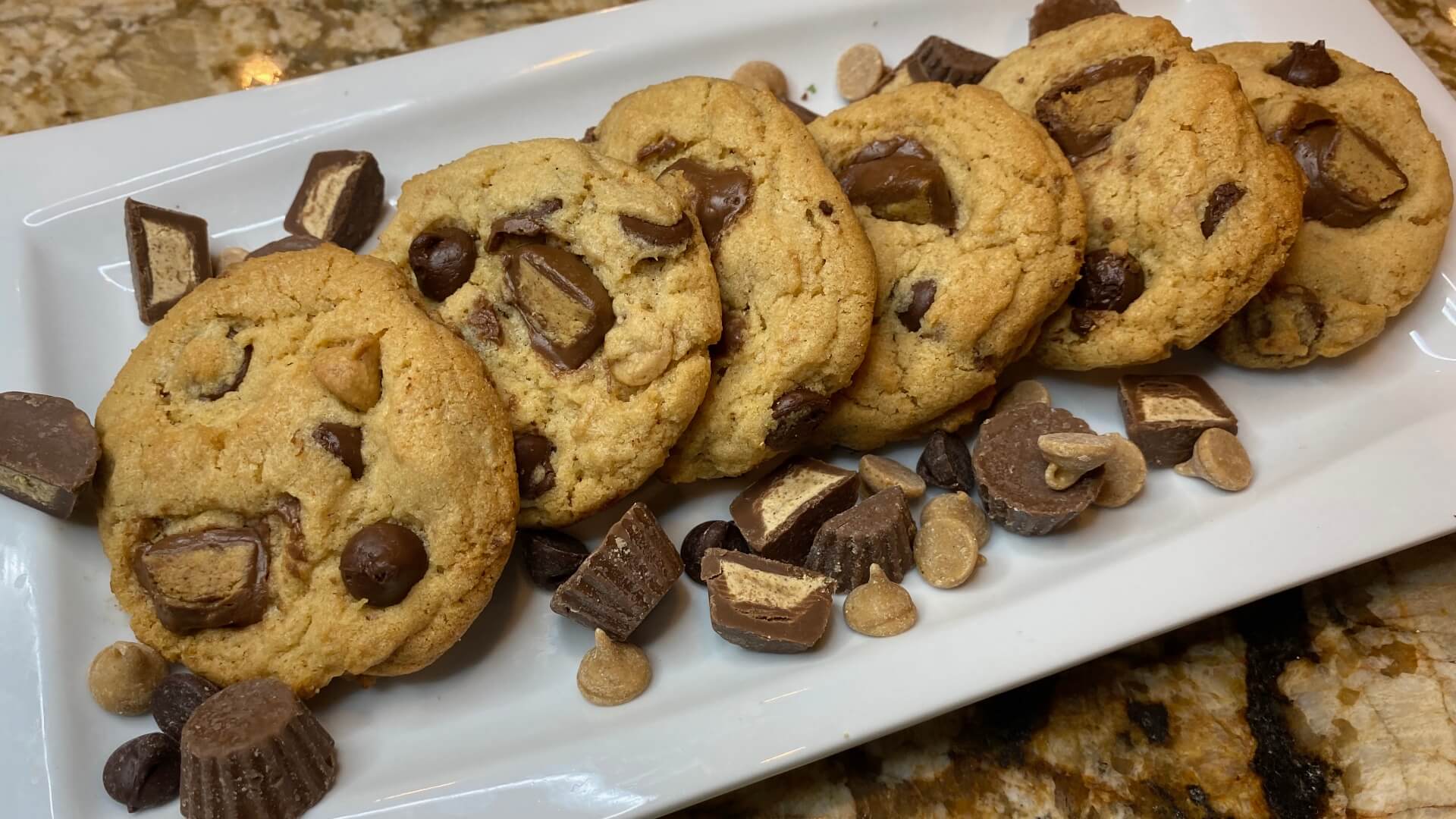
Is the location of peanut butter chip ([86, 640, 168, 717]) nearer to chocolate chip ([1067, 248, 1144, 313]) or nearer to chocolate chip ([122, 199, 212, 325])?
chocolate chip ([122, 199, 212, 325])

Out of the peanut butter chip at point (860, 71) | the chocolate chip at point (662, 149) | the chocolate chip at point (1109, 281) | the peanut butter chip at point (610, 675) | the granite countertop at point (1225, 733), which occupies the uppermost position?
the chocolate chip at point (662, 149)

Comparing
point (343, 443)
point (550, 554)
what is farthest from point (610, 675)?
point (343, 443)

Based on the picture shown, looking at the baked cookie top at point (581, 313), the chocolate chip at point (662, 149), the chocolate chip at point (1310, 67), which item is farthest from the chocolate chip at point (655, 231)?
the chocolate chip at point (1310, 67)

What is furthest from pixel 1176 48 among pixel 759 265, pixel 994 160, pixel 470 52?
pixel 470 52

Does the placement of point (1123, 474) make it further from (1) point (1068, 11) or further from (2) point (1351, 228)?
(1) point (1068, 11)

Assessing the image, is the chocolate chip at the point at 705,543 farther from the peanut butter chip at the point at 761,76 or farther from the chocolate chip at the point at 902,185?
the peanut butter chip at the point at 761,76
